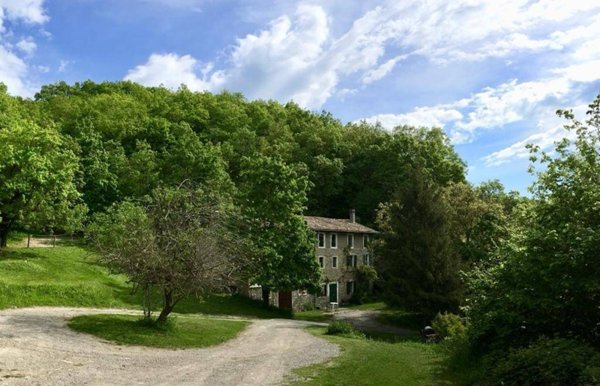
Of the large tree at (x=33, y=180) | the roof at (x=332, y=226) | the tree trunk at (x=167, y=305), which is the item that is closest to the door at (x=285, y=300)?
the roof at (x=332, y=226)

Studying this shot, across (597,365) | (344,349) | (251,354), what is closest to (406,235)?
(344,349)

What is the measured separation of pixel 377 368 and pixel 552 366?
6.86 m

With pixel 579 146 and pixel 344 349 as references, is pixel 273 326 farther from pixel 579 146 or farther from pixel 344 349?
pixel 579 146

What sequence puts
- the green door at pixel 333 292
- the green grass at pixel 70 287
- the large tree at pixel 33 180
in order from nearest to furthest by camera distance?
1. the green grass at pixel 70 287
2. the large tree at pixel 33 180
3. the green door at pixel 333 292

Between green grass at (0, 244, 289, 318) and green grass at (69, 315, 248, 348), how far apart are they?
1.66 m

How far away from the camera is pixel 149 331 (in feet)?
76.0

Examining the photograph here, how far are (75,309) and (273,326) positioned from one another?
10781 mm

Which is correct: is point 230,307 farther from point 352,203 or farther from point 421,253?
point 352,203

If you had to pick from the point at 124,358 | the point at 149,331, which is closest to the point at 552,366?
the point at 124,358

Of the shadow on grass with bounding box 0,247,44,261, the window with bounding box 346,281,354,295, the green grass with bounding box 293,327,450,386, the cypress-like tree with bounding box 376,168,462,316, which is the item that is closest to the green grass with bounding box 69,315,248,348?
the green grass with bounding box 293,327,450,386

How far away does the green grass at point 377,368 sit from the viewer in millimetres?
15758

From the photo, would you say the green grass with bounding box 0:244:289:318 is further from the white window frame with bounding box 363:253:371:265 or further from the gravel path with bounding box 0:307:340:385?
the white window frame with bounding box 363:253:371:265

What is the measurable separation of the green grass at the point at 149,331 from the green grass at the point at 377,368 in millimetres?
6100

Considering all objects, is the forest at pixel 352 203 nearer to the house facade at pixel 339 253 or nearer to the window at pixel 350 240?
the house facade at pixel 339 253
